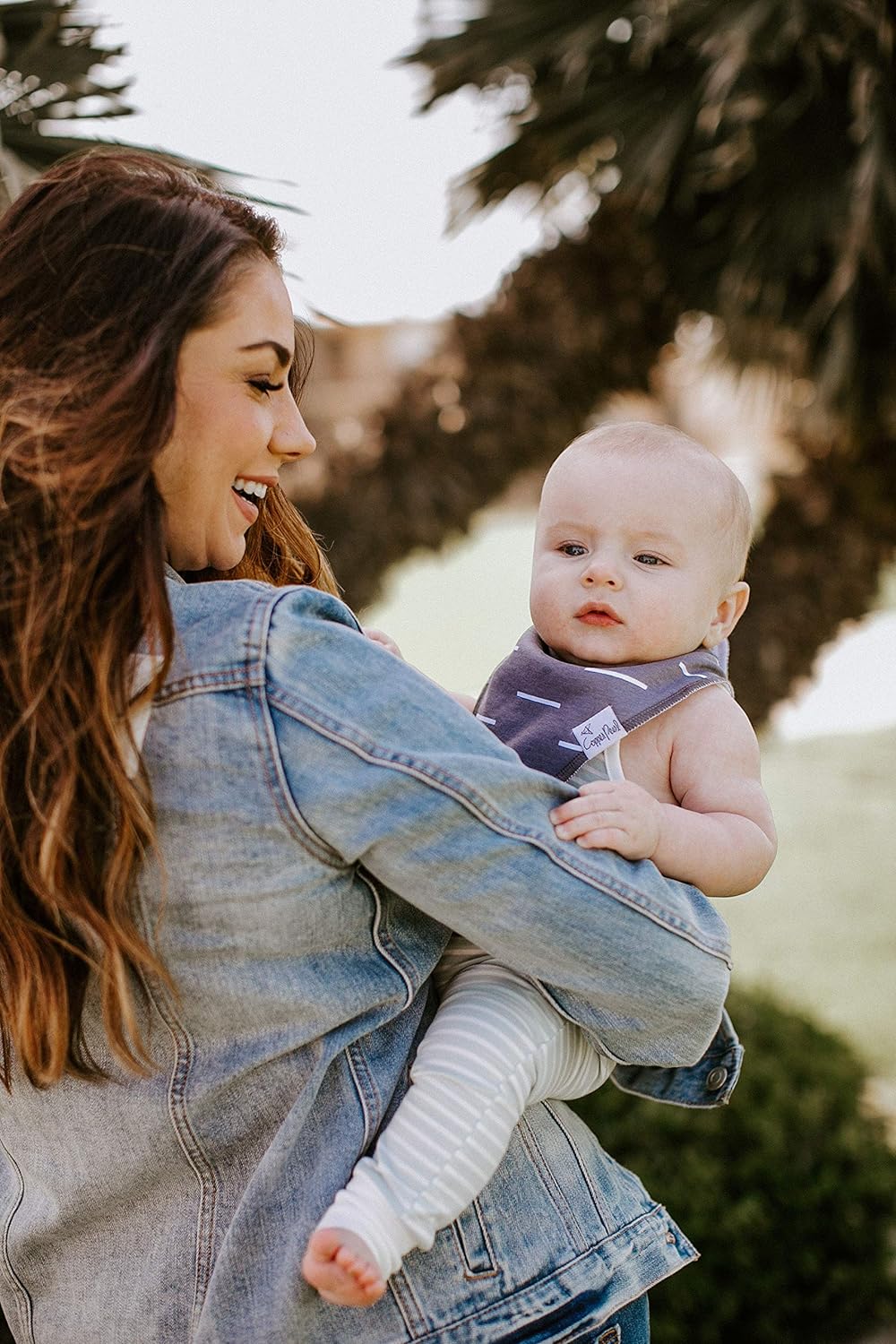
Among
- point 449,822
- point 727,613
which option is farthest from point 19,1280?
point 727,613

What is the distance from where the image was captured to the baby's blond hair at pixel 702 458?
5.90ft

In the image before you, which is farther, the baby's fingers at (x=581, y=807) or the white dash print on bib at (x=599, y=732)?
the white dash print on bib at (x=599, y=732)

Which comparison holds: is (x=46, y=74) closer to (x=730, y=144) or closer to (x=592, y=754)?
(x=592, y=754)

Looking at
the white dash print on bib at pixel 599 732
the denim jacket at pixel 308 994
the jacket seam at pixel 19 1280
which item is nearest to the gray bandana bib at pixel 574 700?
the white dash print on bib at pixel 599 732

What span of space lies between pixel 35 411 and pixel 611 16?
384 cm

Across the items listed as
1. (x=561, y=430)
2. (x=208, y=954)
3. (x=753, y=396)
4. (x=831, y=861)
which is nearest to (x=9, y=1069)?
(x=208, y=954)

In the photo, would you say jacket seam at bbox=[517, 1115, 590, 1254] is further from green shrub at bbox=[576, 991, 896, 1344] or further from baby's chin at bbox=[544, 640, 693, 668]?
green shrub at bbox=[576, 991, 896, 1344]

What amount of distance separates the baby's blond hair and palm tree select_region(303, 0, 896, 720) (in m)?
2.77

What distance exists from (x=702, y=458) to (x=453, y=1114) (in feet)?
3.17

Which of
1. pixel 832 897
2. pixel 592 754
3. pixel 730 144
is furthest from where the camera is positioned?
pixel 832 897

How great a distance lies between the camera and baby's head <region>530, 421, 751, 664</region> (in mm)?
1742

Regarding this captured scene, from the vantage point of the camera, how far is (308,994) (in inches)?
53.1

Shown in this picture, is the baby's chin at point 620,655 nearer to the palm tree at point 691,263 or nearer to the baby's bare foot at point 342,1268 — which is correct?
the baby's bare foot at point 342,1268

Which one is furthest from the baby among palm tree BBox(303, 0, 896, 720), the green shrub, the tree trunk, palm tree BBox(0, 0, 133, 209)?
the tree trunk
